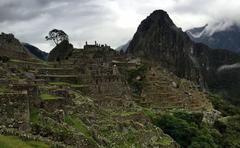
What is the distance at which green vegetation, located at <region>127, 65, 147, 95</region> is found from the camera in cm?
7148

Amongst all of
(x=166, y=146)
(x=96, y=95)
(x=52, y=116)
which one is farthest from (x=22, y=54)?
(x=52, y=116)

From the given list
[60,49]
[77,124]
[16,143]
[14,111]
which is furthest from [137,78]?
[16,143]

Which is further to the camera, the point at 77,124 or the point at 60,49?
the point at 60,49

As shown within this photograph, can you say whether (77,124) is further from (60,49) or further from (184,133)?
(60,49)

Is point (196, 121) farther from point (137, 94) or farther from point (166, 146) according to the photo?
point (166, 146)

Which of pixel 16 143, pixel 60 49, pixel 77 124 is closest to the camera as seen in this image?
pixel 16 143

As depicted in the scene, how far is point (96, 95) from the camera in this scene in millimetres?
50531

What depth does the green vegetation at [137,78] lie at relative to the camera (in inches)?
2814

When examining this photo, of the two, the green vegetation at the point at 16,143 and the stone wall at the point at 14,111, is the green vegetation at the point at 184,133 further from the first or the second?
the green vegetation at the point at 16,143

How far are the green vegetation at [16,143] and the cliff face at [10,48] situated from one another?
45.8 metres

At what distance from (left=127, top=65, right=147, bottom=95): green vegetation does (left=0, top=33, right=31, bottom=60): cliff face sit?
47.7 feet

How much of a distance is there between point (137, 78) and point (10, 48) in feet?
59.2

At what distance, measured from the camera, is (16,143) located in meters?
17.9

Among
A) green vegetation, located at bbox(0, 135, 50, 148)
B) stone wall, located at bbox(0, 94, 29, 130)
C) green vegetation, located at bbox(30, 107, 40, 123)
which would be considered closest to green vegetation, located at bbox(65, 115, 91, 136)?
green vegetation, located at bbox(30, 107, 40, 123)
